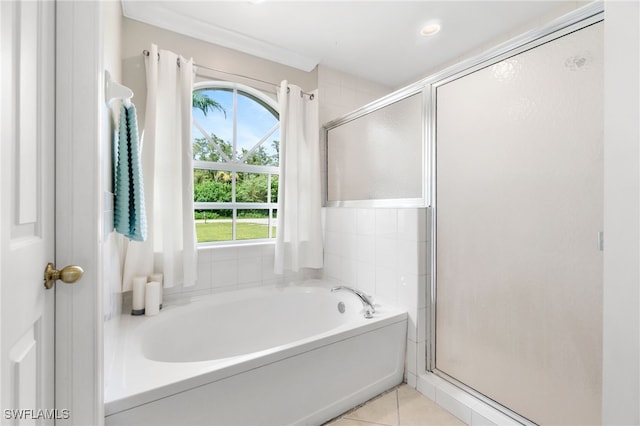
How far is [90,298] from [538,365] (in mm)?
1794

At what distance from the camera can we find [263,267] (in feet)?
7.95

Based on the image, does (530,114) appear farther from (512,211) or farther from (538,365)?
(538,365)

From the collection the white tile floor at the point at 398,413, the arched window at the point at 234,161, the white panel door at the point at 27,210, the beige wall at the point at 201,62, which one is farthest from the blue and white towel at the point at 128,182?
the white tile floor at the point at 398,413

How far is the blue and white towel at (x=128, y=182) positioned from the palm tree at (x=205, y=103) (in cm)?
106

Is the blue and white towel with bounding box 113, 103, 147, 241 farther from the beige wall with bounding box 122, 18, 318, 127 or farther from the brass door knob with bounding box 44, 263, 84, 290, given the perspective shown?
the beige wall with bounding box 122, 18, 318, 127

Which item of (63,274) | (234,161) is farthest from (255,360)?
(234,161)

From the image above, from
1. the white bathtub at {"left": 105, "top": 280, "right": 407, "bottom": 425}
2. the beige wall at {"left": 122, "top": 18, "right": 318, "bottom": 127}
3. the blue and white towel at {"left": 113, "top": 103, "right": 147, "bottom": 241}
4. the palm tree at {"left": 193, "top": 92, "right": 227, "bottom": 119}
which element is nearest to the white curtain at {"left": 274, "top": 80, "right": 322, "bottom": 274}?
the beige wall at {"left": 122, "top": 18, "right": 318, "bottom": 127}

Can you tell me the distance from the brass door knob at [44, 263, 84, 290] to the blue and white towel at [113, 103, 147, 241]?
61 cm

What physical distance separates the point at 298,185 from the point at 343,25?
1253 mm

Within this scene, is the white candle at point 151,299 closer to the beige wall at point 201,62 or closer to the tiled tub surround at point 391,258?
the beige wall at point 201,62

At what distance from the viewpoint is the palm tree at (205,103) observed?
232cm

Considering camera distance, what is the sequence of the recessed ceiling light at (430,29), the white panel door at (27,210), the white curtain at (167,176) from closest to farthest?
1. the white panel door at (27,210)
2. the white curtain at (167,176)
3. the recessed ceiling light at (430,29)

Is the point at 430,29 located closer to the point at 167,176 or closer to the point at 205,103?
the point at 205,103

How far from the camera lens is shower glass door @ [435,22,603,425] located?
3.76 feet
